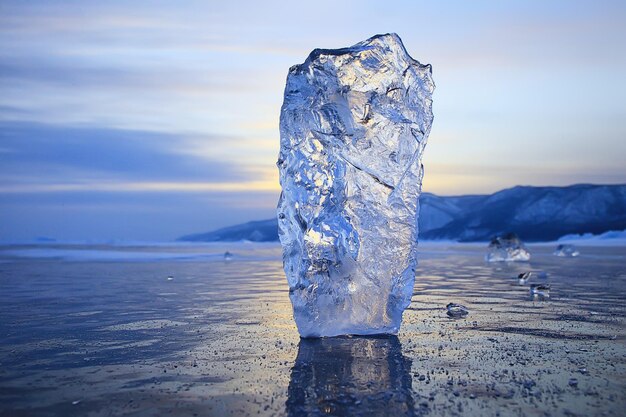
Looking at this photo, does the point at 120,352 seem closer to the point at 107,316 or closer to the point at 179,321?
the point at 179,321

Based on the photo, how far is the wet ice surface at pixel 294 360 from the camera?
558 centimetres

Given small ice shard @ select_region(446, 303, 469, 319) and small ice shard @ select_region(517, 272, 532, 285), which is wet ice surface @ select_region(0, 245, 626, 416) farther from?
small ice shard @ select_region(517, 272, 532, 285)

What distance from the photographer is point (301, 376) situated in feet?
21.7

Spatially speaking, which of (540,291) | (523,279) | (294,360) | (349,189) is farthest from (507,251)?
(294,360)

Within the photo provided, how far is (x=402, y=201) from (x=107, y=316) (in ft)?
19.0

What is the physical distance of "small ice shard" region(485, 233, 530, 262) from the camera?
3198 centimetres

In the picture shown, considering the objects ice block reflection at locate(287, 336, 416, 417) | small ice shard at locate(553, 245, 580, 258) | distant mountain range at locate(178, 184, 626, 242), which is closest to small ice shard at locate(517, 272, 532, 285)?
ice block reflection at locate(287, 336, 416, 417)

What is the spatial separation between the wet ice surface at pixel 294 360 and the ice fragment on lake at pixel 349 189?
2.01 feet

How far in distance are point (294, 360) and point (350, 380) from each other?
3.96 feet

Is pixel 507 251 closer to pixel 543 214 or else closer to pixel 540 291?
pixel 540 291

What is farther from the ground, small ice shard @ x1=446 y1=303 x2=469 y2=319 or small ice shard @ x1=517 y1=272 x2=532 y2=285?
small ice shard @ x1=446 y1=303 x2=469 y2=319

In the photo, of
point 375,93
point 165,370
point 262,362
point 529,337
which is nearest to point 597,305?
point 529,337

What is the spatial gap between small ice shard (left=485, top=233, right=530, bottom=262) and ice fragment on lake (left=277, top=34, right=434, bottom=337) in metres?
23.8

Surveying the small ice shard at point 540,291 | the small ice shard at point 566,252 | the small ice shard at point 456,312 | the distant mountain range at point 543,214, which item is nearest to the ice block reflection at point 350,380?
the small ice shard at point 456,312
